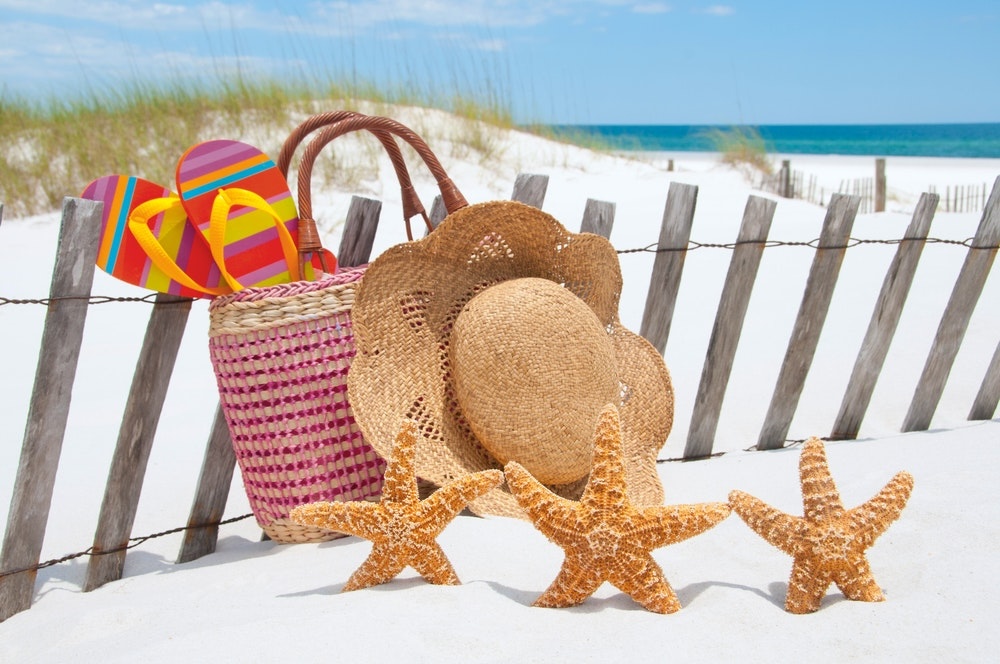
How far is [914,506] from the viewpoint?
2375 millimetres

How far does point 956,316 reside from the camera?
12.1ft

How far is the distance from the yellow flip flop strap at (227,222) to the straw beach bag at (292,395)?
0.12m

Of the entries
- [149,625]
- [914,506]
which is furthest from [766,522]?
[149,625]

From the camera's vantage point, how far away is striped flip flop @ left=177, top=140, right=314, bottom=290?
2572 millimetres

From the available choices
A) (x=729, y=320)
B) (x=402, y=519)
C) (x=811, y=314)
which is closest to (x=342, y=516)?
(x=402, y=519)

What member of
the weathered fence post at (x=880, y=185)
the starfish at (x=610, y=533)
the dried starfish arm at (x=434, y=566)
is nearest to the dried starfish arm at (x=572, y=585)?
the starfish at (x=610, y=533)

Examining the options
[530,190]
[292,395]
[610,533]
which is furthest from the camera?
[530,190]

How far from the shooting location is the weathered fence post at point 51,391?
2.40 m

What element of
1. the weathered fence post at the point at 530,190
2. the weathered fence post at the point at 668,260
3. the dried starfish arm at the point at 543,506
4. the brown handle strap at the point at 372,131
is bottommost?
the dried starfish arm at the point at 543,506

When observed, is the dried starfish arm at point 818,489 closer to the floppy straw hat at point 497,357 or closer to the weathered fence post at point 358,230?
the floppy straw hat at point 497,357

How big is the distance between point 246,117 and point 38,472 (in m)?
7.10

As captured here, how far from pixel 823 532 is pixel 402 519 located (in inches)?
37.2

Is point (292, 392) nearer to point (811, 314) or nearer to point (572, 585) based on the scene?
point (572, 585)

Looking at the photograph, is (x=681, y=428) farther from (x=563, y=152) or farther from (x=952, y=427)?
(x=563, y=152)
